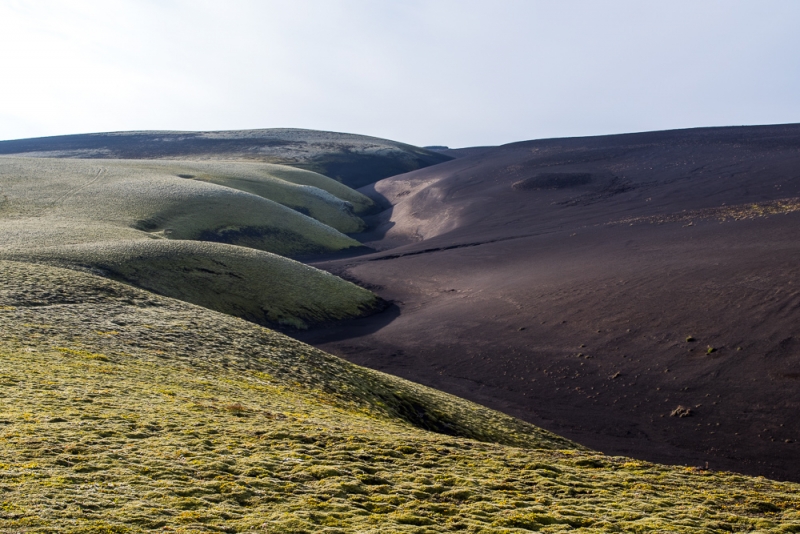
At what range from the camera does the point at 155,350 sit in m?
20.3

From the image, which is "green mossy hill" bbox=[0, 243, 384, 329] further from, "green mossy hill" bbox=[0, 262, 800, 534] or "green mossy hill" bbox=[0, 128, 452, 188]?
"green mossy hill" bbox=[0, 128, 452, 188]

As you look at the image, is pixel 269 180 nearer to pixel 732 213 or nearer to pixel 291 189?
pixel 291 189

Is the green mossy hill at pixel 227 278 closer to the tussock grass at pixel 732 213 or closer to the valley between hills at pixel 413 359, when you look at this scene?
the valley between hills at pixel 413 359

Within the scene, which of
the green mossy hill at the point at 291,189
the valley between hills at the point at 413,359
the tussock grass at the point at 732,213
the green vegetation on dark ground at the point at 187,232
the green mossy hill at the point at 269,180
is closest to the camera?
the valley between hills at the point at 413,359

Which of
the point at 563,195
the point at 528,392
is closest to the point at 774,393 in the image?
the point at 528,392

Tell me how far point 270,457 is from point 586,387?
1976 centimetres

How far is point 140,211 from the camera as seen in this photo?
202 feet

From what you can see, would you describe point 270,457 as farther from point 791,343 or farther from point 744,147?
point 744,147

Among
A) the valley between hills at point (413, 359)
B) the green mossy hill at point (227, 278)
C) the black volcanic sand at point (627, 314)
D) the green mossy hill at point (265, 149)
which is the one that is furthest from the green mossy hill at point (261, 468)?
the green mossy hill at point (265, 149)

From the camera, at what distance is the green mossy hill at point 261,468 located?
28.2 ft

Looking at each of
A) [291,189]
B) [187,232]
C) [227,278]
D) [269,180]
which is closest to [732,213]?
[227,278]

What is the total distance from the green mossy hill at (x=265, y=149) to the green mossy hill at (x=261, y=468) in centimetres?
11052

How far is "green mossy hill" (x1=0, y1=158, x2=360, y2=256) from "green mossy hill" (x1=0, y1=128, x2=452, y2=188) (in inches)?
2177

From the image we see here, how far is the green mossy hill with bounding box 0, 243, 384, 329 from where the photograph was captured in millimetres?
37688
